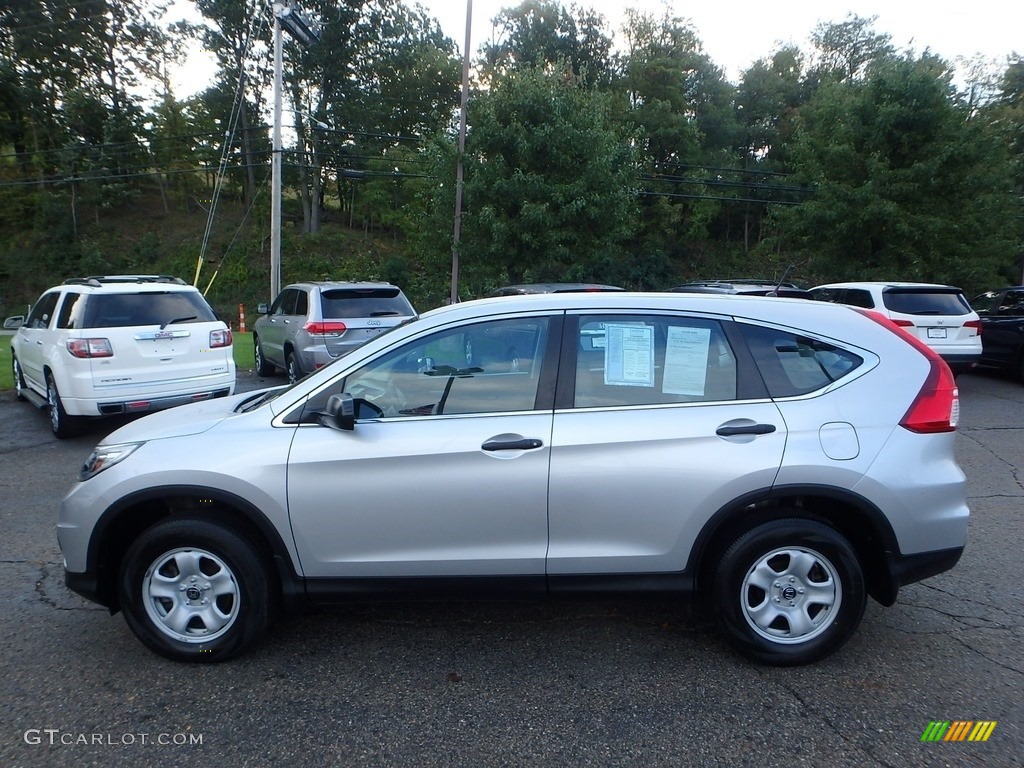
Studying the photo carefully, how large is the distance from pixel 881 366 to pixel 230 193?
47148 millimetres

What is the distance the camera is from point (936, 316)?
1126 cm

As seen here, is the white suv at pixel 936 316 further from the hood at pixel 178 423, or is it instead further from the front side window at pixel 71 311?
the front side window at pixel 71 311

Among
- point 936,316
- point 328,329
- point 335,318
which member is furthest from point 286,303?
point 936,316

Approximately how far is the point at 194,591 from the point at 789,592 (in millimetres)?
2784

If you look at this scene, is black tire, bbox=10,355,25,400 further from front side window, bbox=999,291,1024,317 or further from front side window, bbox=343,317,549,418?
front side window, bbox=999,291,1024,317

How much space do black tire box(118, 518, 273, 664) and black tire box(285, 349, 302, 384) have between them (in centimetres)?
867

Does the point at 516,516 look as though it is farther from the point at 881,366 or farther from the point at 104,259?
the point at 104,259

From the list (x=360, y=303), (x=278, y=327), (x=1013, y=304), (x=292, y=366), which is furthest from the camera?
(x=1013, y=304)

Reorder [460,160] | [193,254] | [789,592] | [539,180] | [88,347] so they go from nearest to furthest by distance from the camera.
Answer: [789,592]
[88,347]
[539,180]
[460,160]
[193,254]

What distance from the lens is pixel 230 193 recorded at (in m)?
45.5

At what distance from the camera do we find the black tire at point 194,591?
355cm

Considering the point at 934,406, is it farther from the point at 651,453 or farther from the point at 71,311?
the point at 71,311

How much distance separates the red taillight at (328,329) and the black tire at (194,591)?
26.2 ft

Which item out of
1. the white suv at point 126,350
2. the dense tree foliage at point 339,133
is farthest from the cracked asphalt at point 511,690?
the dense tree foliage at point 339,133
